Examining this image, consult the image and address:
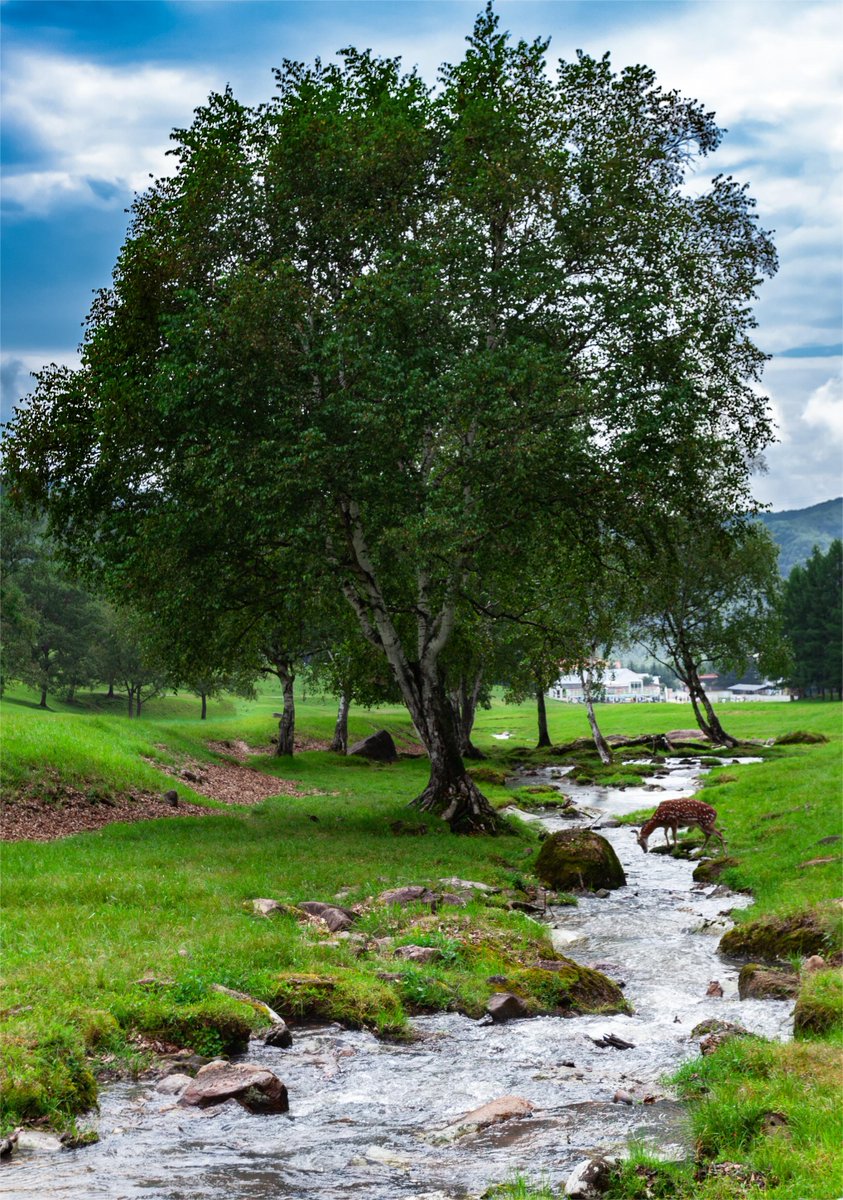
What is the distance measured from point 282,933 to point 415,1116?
624cm

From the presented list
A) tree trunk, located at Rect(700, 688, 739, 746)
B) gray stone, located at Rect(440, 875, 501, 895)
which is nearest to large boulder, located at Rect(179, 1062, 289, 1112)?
gray stone, located at Rect(440, 875, 501, 895)

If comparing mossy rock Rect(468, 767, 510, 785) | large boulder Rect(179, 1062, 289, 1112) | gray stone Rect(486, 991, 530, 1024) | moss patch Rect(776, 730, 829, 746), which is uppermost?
large boulder Rect(179, 1062, 289, 1112)

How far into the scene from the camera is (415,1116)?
991 centimetres

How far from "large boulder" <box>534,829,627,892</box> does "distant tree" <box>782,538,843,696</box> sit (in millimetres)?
118773

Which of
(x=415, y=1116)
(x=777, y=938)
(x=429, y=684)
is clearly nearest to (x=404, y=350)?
(x=429, y=684)

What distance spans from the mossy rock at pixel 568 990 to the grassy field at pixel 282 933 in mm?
58

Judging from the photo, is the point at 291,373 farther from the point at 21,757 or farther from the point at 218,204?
the point at 21,757

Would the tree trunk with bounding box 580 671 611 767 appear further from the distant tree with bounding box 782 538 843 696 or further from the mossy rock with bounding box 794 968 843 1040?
the distant tree with bounding box 782 538 843 696

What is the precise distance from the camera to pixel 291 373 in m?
29.0

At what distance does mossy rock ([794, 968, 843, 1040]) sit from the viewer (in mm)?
11625

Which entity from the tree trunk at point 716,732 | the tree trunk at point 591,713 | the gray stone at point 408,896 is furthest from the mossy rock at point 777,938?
the tree trunk at point 716,732

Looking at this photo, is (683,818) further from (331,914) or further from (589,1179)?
(589,1179)

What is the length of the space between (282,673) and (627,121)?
38.0 metres

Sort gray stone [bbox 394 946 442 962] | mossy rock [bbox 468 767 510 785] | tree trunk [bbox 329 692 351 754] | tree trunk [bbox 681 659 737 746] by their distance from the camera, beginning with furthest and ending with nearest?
tree trunk [bbox 681 659 737 746], tree trunk [bbox 329 692 351 754], mossy rock [bbox 468 767 510 785], gray stone [bbox 394 946 442 962]
